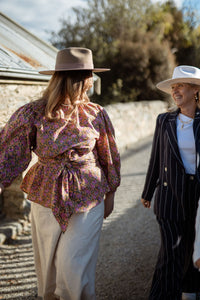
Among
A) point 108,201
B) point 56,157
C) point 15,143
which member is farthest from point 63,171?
point 108,201

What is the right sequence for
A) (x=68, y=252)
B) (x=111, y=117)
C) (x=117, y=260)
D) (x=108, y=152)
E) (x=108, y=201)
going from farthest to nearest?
(x=111, y=117)
(x=117, y=260)
(x=108, y=201)
(x=108, y=152)
(x=68, y=252)

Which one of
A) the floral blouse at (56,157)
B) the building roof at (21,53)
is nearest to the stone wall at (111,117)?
the building roof at (21,53)

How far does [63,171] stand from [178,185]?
94 centimetres

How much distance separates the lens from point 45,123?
2061 mm

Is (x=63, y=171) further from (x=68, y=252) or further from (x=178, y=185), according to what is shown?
(x=178, y=185)

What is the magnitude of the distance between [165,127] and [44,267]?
147 cm

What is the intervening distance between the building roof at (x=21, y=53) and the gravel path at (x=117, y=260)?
7.39 feet

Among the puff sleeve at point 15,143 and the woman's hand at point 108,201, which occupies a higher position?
the puff sleeve at point 15,143

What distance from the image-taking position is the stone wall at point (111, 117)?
3963 mm

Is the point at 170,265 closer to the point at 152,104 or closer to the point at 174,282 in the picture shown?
the point at 174,282

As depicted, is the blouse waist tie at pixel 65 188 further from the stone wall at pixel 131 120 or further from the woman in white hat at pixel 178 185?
the stone wall at pixel 131 120

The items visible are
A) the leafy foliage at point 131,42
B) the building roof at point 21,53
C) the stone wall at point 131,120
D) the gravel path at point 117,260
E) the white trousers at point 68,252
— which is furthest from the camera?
the leafy foliage at point 131,42

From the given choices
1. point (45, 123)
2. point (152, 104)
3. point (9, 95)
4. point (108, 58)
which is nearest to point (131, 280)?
point (45, 123)

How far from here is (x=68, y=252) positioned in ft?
6.68
